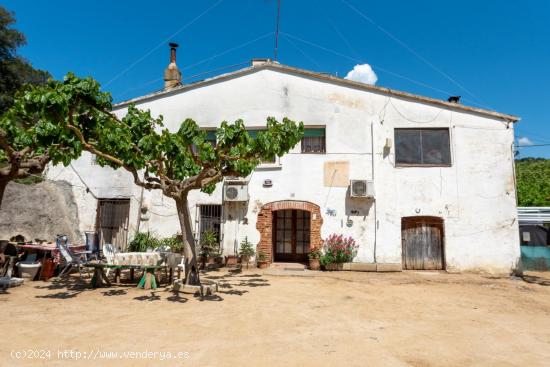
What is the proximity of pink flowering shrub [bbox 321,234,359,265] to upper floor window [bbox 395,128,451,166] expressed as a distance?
3.08 m

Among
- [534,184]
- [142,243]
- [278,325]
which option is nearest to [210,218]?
[142,243]

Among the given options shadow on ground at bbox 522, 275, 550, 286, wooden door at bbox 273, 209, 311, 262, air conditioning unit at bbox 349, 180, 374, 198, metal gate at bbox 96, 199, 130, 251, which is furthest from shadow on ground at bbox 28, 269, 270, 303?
shadow on ground at bbox 522, 275, 550, 286

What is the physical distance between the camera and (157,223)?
12258 millimetres

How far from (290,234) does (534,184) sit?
709 inches

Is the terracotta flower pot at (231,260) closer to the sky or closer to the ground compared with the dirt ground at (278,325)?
closer to the sky

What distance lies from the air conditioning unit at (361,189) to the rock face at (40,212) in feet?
32.3

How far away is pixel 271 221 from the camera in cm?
1172

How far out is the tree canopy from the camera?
61.1 ft

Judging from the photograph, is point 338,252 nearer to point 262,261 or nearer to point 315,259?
point 315,259

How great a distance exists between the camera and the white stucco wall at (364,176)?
1088cm

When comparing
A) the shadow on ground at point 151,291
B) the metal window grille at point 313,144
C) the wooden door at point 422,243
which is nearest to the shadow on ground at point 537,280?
the wooden door at point 422,243

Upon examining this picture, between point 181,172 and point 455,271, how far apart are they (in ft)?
29.1

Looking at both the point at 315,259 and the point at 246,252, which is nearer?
the point at 315,259

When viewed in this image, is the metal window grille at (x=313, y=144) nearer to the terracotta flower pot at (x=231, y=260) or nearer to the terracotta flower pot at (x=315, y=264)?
the terracotta flower pot at (x=315, y=264)
